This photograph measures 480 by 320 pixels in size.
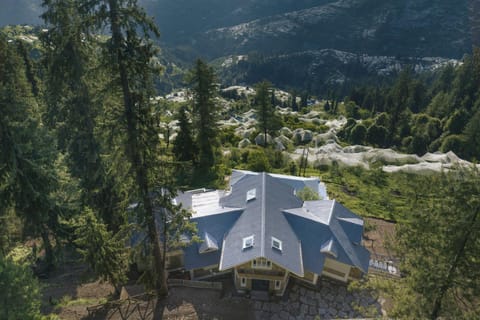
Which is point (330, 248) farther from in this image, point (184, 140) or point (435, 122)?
point (435, 122)

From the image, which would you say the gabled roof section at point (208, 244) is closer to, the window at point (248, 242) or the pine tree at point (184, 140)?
the window at point (248, 242)

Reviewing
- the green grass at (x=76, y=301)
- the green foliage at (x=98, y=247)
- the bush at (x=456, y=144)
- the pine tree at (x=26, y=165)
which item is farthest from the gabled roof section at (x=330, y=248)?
the bush at (x=456, y=144)

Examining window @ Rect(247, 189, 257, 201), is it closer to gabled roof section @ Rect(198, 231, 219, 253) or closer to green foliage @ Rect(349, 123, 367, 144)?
gabled roof section @ Rect(198, 231, 219, 253)

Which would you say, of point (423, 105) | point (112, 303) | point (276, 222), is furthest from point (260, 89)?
point (423, 105)

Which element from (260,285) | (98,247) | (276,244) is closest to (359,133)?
(276,244)

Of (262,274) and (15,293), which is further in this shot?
(262,274)

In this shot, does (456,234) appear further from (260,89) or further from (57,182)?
(260,89)
